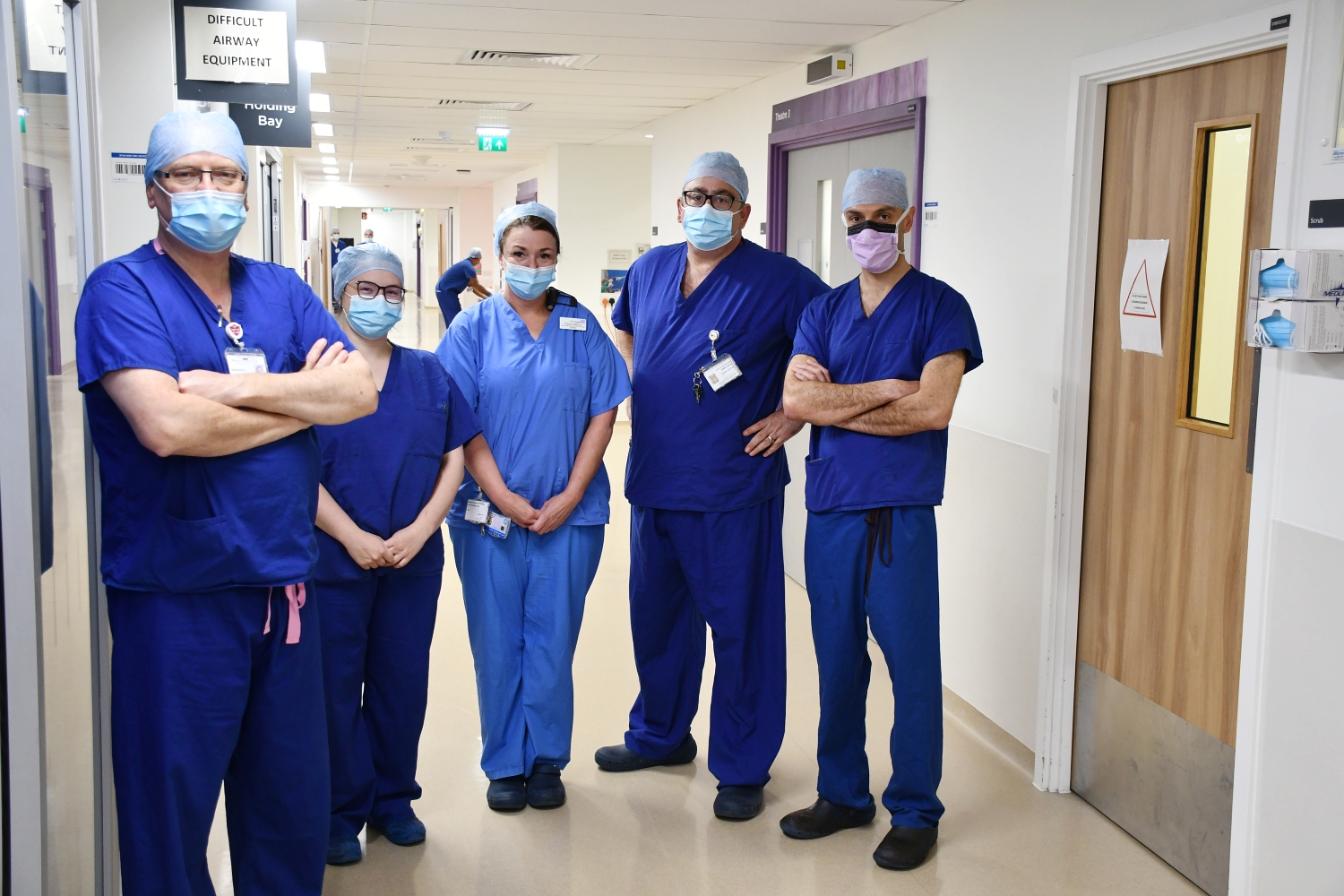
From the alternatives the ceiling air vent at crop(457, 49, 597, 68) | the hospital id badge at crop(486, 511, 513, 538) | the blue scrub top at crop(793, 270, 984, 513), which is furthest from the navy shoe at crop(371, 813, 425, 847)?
the ceiling air vent at crop(457, 49, 597, 68)

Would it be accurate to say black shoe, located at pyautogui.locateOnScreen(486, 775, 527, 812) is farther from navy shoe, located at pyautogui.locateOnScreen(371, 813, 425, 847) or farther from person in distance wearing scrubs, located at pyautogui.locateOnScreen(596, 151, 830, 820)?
person in distance wearing scrubs, located at pyautogui.locateOnScreen(596, 151, 830, 820)

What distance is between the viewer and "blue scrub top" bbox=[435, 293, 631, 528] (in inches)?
109

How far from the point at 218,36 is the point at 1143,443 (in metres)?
2.90

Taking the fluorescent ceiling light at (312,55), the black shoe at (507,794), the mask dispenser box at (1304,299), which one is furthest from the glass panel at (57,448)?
the fluorescent ceiling light at (312,55)

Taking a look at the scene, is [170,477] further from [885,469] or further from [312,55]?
[312,55]

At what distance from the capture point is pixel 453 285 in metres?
3.16

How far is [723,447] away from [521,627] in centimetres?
68

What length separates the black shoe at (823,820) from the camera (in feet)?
9.20

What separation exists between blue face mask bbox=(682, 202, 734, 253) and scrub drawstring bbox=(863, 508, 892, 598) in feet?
2.59

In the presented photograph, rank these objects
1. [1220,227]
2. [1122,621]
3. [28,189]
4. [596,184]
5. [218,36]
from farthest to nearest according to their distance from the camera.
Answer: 1. [596,184]
2. [218,36]
3. [1122,621]
4. [1220,227]
5. [28,189]

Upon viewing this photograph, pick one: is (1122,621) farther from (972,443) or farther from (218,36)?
(218,36)

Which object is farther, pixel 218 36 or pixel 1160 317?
pixel 218 36

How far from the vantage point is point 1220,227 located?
2.51 meters

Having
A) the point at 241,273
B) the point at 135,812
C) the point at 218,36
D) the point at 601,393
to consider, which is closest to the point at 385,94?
the point at 218,36
